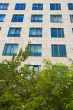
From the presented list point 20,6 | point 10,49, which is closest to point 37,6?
point 20,6

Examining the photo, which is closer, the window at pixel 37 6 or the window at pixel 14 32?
the window at pixel 14 32

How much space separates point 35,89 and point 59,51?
14610 millimetres

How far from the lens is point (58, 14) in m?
33.2

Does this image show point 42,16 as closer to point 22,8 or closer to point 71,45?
point 22,8

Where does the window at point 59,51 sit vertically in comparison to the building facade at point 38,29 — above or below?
below

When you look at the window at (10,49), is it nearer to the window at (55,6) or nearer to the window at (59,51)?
the window at (59,51)

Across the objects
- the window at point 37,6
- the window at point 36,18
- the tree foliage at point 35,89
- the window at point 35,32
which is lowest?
the tree foliage at point 35,89

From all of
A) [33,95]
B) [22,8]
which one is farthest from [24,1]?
[33,95]

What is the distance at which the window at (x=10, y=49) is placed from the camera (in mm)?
27359

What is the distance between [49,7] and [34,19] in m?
4.01

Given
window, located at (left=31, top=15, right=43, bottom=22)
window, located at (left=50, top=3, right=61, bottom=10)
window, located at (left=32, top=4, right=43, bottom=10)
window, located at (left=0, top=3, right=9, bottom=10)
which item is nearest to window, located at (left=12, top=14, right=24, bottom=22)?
window, located at (left=31, top=15, right=43, bottom=22)

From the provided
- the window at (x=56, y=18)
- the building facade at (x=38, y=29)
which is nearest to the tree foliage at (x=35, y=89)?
the building facade at (x=38, y=29)

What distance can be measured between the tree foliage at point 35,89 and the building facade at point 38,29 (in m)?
11.5

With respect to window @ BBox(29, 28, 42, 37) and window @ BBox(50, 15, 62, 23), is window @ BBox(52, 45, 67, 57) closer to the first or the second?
window @ BBox(29, 28, 42, 37)
